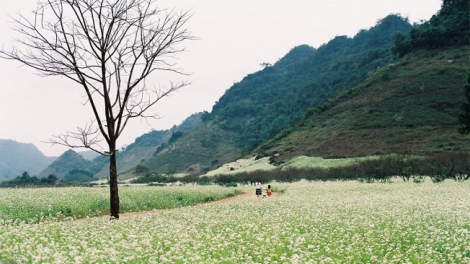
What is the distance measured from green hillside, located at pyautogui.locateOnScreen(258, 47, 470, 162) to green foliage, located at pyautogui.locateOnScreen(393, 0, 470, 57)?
3.13 m

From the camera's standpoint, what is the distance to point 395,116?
10231 centimetres

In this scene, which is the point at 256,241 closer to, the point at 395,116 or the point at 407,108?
the point at 395,116

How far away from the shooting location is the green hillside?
87969 mm

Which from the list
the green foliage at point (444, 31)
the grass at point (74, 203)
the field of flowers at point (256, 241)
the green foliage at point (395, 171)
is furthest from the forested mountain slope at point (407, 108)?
the field of flowers at point (256, 241)

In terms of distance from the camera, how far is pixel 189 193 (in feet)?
129

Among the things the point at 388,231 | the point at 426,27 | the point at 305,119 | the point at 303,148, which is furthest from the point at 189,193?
the point at 426,27

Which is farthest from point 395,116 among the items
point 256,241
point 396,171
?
point 256,241

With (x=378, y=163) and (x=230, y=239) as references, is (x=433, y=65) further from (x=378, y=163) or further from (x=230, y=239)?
(x=230, y=239)

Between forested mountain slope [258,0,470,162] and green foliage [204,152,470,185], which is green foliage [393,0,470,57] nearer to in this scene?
forested mountain slope [258,0,470,162]

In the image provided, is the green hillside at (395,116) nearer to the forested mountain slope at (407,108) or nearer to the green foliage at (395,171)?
the forested mountain slope at (407,108)

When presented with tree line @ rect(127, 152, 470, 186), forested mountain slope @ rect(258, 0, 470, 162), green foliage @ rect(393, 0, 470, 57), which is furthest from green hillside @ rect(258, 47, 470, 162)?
tree line @ rect(127, 152, 470, 186)

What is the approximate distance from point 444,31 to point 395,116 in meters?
43.2

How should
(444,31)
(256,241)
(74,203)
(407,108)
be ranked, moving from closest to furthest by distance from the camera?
(256,241) → (74,203) → (407,108) → (444,31)

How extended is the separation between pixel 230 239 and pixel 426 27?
143 meters
